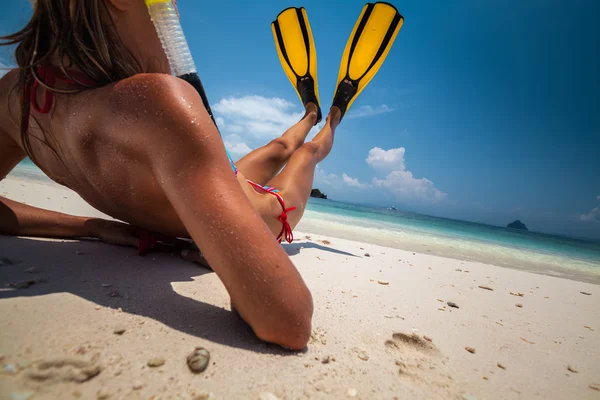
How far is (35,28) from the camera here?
98cm

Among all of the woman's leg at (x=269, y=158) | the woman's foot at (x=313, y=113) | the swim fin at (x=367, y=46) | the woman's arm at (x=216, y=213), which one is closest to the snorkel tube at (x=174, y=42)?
the woman's arm at (x=216, y=213)

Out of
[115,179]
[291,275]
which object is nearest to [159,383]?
[291,275]

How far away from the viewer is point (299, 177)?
218 cm

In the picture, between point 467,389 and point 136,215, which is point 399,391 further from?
point 136,215

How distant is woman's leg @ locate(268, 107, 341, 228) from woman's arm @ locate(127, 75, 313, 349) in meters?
1.18

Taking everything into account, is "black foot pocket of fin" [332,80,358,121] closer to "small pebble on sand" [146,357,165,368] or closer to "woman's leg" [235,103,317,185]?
"woman's leg" [235,103,317,185]

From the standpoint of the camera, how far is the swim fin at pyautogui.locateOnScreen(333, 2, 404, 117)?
155 inches

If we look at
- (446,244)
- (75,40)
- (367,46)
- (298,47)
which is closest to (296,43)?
(298,47)

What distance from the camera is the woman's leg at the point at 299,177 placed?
2023mm

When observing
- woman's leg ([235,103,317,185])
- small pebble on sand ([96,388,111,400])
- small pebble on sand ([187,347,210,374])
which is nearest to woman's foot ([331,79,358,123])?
woman's leg ([235,103,317,185])

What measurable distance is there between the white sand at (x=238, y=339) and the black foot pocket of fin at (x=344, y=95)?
274cm

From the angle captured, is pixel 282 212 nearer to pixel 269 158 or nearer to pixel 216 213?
pixel 269 158

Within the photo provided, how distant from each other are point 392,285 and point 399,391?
46.8 inches

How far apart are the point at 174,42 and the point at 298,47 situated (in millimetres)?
3743
